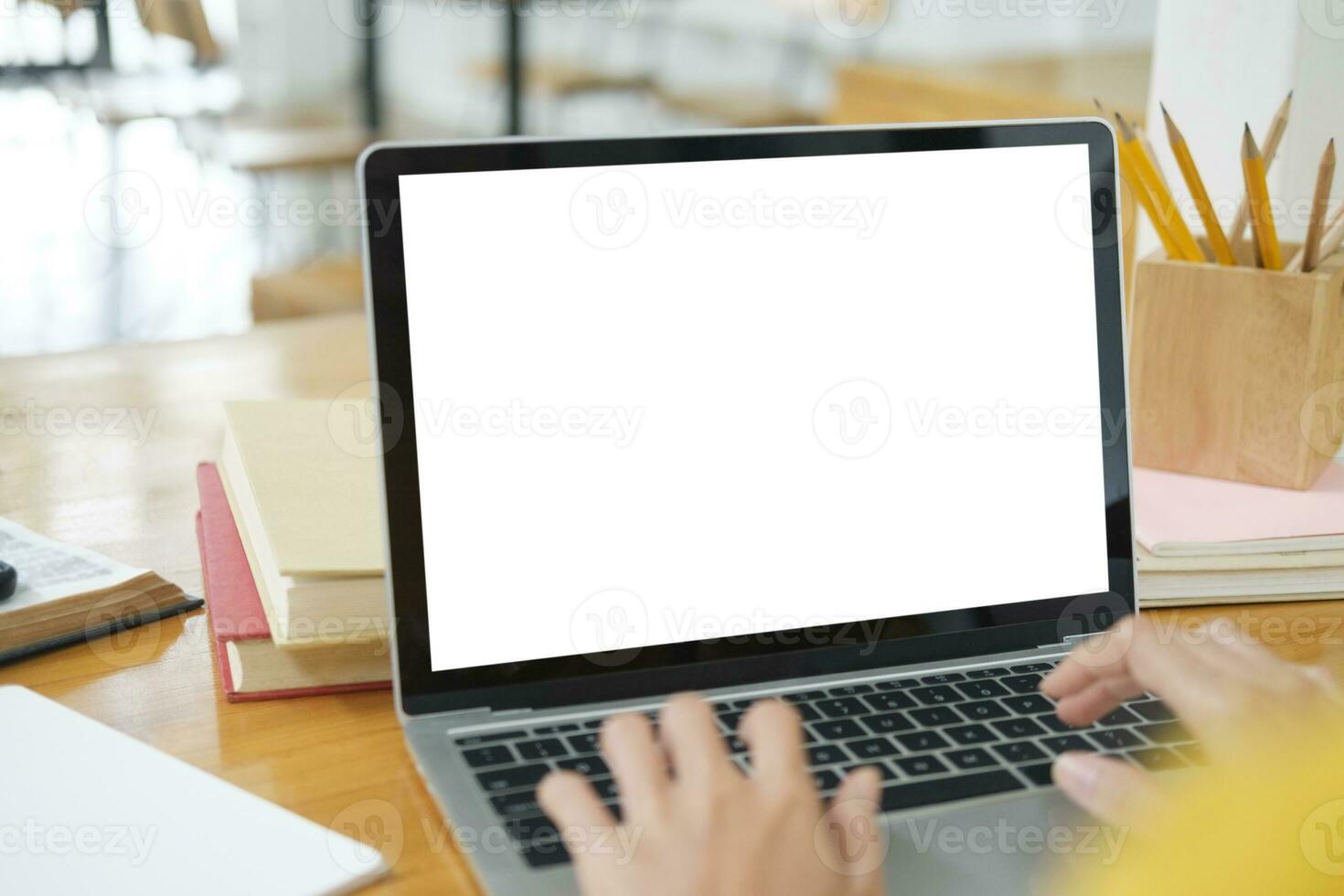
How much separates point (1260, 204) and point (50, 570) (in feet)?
2.81

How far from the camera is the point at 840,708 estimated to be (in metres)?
0.65

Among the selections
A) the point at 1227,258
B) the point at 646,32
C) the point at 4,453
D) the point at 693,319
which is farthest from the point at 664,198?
the point at 646,32

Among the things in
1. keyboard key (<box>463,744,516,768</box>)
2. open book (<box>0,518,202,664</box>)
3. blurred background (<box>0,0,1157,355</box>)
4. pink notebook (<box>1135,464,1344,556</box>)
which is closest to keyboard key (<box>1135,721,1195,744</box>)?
pink notebook (<box>1135,464,1344,556</box>)

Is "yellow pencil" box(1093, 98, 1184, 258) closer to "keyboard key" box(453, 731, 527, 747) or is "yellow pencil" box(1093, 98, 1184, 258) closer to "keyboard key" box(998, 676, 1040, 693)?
"keyboard key" box(998, 676, 1040, 693)

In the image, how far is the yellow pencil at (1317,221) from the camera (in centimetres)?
89

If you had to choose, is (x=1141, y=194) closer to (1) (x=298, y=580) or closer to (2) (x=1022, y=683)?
(2) (x=1022, y=683)

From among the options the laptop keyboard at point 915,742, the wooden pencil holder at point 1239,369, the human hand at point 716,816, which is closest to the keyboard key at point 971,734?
the laptop keyboard at point 915,742

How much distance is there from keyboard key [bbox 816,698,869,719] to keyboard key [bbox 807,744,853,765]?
3 cm

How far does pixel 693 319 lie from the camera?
26.9 inches

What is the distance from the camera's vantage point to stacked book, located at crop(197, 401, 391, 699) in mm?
685

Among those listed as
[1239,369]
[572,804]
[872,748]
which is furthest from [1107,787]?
[1239,369]

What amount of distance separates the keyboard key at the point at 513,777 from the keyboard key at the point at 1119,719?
28 cm

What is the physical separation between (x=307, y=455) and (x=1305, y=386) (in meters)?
0.71

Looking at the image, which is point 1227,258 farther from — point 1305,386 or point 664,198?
point 664,198
